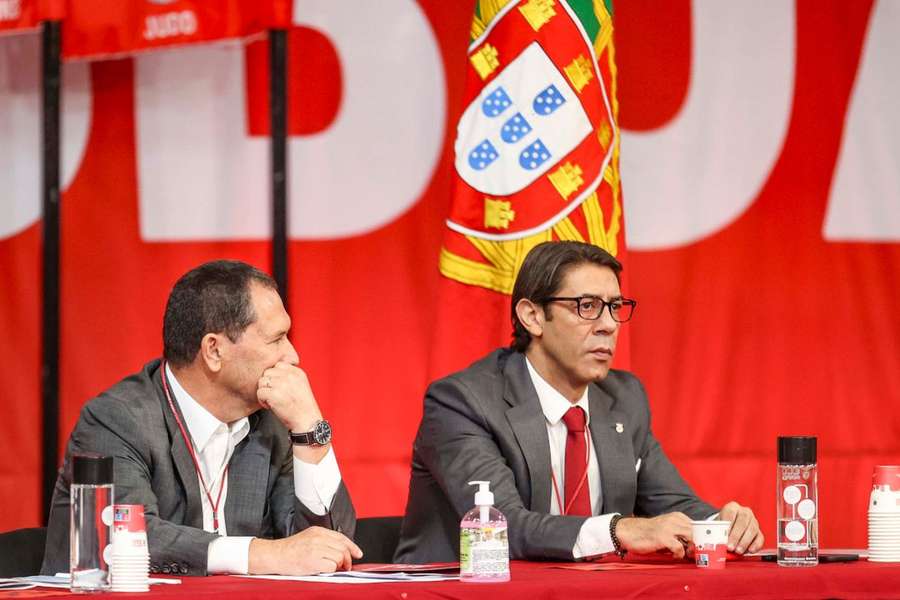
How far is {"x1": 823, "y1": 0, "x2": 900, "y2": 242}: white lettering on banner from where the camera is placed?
16.0 ft

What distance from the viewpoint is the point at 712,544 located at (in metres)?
2.37

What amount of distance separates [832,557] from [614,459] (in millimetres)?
680

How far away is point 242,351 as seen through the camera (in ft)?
9.30

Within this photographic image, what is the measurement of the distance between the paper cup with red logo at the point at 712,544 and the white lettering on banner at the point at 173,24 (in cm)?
233

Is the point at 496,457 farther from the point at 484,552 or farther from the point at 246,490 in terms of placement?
the point at 484,552

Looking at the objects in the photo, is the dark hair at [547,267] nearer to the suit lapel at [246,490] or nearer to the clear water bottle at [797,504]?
the suit lapel at [246,490]

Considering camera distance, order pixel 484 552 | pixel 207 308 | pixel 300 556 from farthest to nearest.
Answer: pixel 207 308
pixel 300 556
pixel 484 552

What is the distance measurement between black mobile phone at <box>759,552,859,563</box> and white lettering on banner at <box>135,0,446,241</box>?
7.44 ft

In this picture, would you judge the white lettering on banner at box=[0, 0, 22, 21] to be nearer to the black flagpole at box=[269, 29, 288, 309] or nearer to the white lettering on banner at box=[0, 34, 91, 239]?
the white lettering on banner at box=[0, 34, 91, 239]

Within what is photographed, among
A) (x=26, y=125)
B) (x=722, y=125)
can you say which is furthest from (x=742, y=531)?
(x=26, y=125)

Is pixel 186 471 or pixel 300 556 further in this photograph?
pixel 186 471

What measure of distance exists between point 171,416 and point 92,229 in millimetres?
1844

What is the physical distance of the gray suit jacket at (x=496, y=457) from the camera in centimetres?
293

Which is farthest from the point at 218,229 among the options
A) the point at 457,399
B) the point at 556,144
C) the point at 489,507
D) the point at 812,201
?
the point at 489,507
